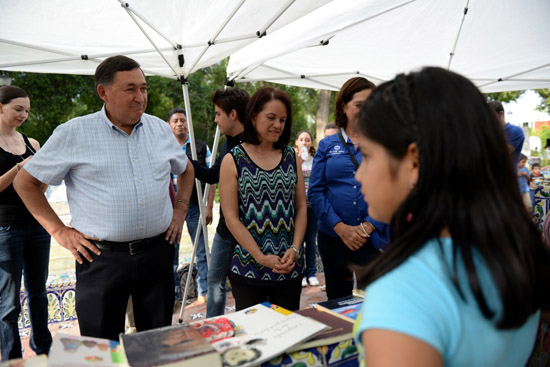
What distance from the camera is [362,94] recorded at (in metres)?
2.40

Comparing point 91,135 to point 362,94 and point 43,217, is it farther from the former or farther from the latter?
point 362,94

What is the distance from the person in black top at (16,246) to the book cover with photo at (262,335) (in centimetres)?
228

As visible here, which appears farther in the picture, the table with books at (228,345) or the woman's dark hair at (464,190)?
the table with books at (228,345)

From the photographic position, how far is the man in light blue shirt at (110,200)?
77.2 inches

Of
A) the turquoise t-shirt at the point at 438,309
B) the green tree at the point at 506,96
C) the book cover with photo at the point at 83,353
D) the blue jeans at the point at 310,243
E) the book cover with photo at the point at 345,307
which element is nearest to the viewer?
the turquoise t-shirt at the point at 438,309

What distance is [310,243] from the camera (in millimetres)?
4723

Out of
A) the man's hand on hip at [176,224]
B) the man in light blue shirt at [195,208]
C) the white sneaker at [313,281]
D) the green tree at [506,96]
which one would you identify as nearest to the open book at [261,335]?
the man's hand on hip at [176,224]

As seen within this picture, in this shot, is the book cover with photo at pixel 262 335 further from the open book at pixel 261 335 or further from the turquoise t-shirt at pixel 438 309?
the turquoise t-shirt at pixel 438 309

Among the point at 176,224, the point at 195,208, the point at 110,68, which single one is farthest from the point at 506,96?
the point at 110,68

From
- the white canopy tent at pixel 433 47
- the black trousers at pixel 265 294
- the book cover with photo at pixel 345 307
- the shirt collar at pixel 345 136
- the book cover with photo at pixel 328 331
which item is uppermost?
the white canopy tent at pixel 433 47

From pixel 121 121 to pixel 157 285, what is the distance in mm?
957

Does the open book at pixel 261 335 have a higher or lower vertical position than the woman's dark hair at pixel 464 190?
lower

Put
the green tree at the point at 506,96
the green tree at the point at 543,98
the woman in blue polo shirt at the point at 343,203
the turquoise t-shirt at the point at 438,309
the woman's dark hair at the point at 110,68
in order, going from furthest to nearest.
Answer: the green tree at the point at 543,98 → the green tree at the point at 506,96 → the woman in blue polo shirt at the point at 343,203 → the woman's dark hair at the point at 110,68 → the turquoise t-shirt at the point at 438,309

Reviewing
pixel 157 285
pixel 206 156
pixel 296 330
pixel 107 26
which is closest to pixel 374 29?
pixel 206 156
